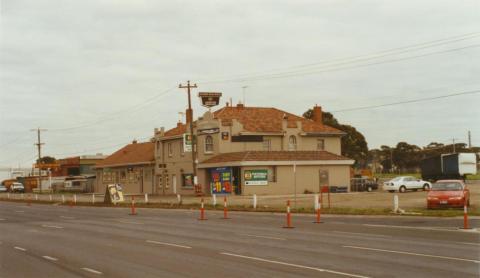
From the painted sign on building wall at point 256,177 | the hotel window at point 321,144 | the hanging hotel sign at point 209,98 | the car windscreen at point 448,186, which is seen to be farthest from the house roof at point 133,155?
the car windscreen at point 448,186

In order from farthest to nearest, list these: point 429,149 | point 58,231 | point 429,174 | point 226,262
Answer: point 429,149
point 429,174
point 58,231
point 226,262

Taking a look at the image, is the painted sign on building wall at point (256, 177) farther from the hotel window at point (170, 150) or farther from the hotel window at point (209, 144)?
the hotel window at point (170, 150)

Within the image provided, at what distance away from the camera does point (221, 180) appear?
5934 cm

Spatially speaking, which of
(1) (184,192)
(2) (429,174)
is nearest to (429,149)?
(2) (429,174)

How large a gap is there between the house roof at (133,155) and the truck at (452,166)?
3034cm

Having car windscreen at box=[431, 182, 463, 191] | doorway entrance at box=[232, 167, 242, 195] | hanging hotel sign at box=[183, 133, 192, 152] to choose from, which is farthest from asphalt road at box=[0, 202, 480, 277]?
hanging hotel sign at box=[183, 133, 192, 152]

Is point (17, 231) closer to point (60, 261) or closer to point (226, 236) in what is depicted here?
point (226, 236)

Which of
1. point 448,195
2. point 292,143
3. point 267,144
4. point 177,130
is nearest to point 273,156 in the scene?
point 267,144

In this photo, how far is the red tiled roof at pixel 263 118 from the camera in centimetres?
6206

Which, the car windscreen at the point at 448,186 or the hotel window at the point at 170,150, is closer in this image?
the car windscreen at the point at 448,186

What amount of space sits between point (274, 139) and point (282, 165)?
382 centimetres

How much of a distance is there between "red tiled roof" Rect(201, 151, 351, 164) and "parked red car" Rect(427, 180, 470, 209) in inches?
1019

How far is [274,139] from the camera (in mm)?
61562

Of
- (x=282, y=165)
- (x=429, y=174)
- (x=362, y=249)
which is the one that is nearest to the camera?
(x=362, y=249)
